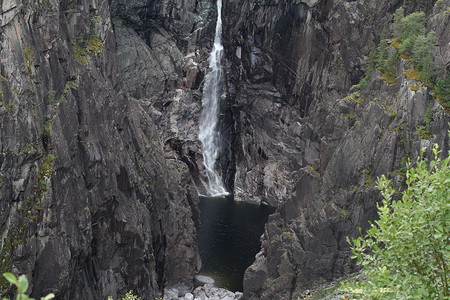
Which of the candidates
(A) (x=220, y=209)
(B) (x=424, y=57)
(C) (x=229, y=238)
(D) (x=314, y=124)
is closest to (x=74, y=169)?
(B) (x=424, y=57)

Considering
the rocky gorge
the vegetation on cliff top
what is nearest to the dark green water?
the rocky gorge

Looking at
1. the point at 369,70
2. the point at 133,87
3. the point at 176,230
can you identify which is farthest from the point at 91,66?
the point at 133,87

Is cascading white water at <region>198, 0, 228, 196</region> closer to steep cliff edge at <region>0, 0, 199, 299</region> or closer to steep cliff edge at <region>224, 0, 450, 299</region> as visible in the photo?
steep cliff edge at <region>224, 0, 450, 299</region>

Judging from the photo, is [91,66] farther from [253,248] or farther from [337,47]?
[337,47]

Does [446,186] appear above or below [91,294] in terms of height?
above

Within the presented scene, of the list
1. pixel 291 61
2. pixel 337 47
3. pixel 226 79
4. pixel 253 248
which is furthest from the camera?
pixel 226 79

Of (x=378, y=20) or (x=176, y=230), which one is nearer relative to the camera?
(x=176, y=230)

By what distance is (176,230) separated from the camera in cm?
5750

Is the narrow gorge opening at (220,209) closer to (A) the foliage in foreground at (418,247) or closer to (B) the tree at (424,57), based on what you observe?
(B) the tree at (424,57)

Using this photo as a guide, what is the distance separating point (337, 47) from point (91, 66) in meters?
54.2

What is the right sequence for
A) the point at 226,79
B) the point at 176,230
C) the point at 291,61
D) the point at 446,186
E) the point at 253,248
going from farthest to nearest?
the point at 226,79
the point at 291,61
the point at 253,248
the point at 176,230
the point at 446,186

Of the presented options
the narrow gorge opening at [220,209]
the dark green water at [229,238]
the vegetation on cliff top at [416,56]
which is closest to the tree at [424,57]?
the vegetation on cliff top at [416,56]

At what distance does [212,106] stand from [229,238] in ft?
136

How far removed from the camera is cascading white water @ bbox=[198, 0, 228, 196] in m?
98.0
